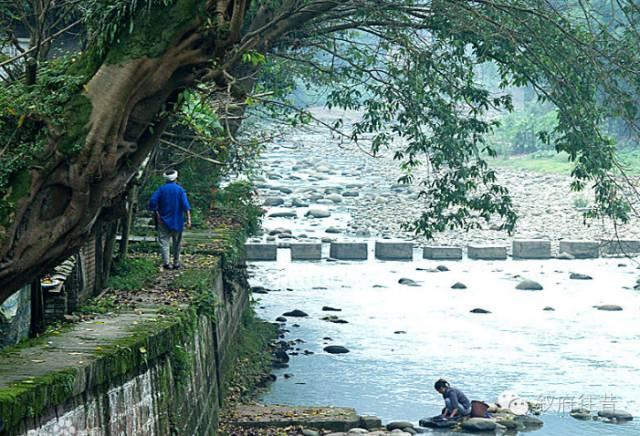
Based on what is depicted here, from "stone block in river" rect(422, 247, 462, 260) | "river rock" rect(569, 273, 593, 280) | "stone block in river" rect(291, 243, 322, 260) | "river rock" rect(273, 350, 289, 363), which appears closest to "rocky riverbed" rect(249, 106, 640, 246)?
"stone block in river" rect(422, 247, 462, 260)

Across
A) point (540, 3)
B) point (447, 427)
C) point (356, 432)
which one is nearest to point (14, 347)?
point (356, 432)

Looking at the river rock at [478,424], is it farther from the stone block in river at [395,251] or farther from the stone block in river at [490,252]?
the stone block in river at [490,252]

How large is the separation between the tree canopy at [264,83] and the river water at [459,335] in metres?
2.65

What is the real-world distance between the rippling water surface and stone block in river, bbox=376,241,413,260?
23.0 inches

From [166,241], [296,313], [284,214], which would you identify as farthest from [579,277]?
[166,241]

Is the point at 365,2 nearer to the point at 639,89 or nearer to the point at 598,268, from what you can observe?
the point at 639,89

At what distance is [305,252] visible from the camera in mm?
32469

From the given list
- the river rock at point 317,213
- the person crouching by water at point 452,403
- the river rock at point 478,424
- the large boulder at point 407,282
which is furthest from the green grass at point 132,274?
the river rock at point 317,213

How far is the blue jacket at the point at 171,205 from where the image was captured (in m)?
14.4

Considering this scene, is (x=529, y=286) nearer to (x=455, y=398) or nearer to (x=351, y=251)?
(x=351, y=251)

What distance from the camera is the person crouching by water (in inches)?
635

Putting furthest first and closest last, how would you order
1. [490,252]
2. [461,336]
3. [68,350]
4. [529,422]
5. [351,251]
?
[490,252], [351,251], [461,336], [529,422], [68,350]

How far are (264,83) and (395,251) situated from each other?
476 inches

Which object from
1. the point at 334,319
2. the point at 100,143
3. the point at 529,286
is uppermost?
the point at 100,143
